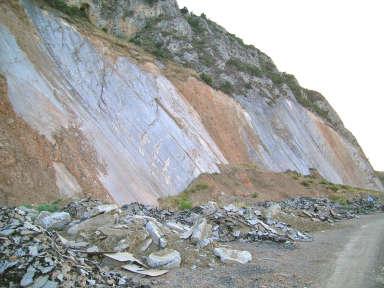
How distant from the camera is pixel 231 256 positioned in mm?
11828

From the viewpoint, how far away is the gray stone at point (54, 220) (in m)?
12.2

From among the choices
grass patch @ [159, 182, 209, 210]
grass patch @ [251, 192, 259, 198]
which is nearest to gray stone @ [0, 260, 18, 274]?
grass patch @ [159, 182, 209, 210]

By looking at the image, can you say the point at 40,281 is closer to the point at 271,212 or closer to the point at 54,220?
the point at 54,220

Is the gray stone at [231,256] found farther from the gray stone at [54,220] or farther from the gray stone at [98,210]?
the gray stone at [54,220]

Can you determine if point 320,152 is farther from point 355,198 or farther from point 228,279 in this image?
point 228,279

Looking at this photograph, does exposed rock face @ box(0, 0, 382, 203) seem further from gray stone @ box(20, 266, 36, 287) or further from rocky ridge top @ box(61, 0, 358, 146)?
gray stone @ box(20, 266, 36, 287)

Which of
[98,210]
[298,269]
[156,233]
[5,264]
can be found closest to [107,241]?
[156,233]

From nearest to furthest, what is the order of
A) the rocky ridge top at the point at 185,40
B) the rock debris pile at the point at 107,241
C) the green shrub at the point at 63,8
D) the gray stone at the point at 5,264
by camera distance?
the gray stone at the point at 5,264 < the rock debris pile at the point at 107,241 < the green shrub at the point at 63,8 < the rocky ridge top at the point at 185,40

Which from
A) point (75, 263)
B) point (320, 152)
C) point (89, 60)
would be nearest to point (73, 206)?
point (75, 263)

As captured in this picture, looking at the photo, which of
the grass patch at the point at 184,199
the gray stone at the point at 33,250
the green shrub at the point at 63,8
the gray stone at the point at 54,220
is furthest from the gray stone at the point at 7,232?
the green shrub at the point at 63,8

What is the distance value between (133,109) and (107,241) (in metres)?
17.5

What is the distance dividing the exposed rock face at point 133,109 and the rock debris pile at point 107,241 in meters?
4.93

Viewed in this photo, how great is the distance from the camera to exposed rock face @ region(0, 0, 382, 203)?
20.4 m

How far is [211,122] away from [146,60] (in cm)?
719
